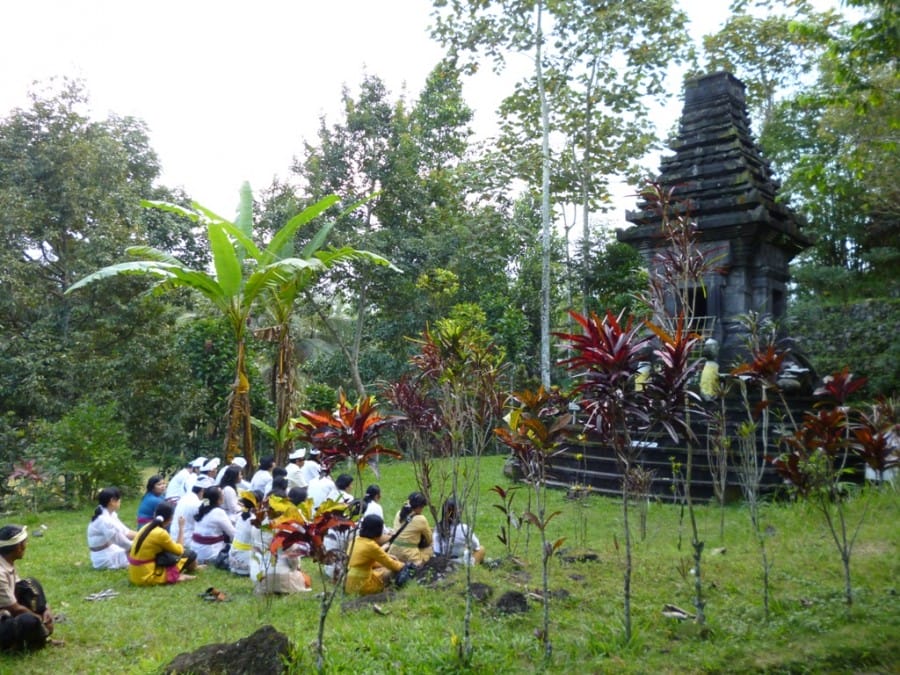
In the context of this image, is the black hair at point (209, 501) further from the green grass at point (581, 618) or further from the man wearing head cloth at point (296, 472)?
the man wearing head cloth at point (296, 472)

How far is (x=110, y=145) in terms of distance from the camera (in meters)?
15.0

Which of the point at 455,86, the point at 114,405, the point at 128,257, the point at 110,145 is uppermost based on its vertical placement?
the point at 455,86

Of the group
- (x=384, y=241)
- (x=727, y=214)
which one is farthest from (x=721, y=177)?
(x=384, y=241)

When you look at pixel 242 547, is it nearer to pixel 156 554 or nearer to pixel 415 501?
pixel 156 554

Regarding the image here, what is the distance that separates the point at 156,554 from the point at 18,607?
200 cm

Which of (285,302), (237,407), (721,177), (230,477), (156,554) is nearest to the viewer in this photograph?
(156,554)

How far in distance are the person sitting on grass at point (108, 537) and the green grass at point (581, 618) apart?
0.67ft

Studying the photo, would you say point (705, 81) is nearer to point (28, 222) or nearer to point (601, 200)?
point (601, 200)

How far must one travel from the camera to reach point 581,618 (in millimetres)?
4738

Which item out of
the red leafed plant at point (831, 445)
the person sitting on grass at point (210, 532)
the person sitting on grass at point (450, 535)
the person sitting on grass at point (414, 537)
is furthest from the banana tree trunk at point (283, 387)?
the red leafed plant at point (831, 445)

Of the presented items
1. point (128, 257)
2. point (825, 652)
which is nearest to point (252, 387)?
point (128, 257)

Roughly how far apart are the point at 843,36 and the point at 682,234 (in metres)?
3.19

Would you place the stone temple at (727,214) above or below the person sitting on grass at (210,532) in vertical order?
above

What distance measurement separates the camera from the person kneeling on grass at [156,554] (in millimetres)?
6519
